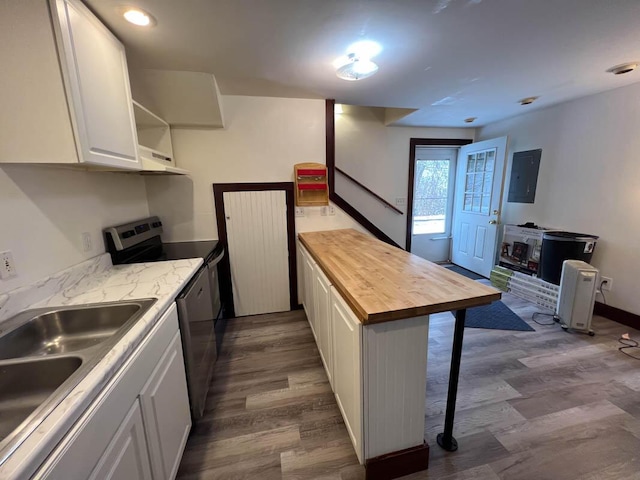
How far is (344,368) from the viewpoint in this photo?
1.37 metres

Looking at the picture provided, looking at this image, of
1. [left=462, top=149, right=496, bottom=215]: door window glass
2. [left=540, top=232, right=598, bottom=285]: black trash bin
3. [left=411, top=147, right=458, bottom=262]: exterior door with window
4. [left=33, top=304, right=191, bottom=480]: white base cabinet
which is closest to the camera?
[left=33, top=304, right=191, bottom=480]: white base cabinet

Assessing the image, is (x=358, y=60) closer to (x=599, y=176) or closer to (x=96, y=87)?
(x=96, y=87)

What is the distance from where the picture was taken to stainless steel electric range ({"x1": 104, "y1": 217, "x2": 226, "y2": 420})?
1465 millimetres

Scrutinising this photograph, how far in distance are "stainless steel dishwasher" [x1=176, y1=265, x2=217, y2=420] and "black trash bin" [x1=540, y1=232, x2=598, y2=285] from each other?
11.1ft

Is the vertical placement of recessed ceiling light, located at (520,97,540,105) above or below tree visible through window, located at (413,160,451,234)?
above

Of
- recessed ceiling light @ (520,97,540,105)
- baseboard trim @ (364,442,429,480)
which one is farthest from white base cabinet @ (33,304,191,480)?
recessed ceiling light @ (520,97,540,105)

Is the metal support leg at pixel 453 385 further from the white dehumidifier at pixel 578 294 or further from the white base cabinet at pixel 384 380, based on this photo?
the white dehumidifier at pixel 578 294

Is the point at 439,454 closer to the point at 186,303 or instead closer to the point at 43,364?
the point at 186,303

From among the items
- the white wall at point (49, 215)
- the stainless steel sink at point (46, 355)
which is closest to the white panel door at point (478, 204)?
the stainless steel sink at point (46, 355)

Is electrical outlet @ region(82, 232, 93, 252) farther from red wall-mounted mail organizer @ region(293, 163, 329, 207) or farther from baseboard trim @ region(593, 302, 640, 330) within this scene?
baseboard trim @ region(593, 302, 640, 330)

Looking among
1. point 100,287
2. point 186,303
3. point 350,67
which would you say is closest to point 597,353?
point 350,67

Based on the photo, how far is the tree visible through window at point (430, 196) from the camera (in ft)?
14.1

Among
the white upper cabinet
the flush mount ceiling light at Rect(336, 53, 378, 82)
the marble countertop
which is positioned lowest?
the marble countertop

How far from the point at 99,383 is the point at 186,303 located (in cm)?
69
